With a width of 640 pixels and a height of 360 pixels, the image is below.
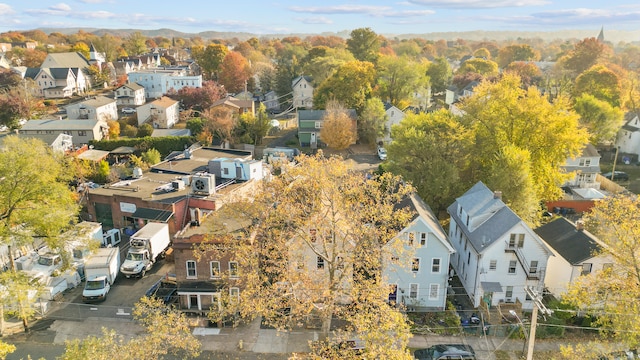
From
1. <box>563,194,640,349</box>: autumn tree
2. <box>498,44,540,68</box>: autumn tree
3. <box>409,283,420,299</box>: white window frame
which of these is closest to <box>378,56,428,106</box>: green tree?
<box>409,283,420,299</box>: white window frame

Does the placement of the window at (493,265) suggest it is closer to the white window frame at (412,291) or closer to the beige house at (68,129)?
the white window frame at (412,291)

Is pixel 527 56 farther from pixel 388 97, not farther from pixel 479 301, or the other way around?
pixel 479 301

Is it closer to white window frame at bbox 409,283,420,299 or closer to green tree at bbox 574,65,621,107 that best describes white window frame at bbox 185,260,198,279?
white window frame at bbox 409,283,420,299

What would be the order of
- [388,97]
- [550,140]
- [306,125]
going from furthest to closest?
[388,97]
[306,125]
[550,140]

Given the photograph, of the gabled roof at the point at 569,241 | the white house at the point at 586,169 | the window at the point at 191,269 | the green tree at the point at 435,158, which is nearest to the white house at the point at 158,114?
the green tree at the point at 435,158

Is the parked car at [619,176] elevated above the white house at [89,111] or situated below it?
below

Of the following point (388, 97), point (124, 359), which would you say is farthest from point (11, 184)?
point (388, 97)
